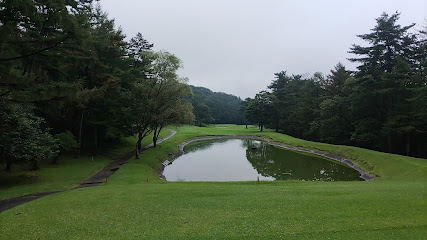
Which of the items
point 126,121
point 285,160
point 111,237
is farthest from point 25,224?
point 285,160

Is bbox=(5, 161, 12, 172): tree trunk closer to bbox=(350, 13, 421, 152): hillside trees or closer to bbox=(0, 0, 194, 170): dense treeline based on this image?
bbox=(0, 0, 194, 170): dense treeline

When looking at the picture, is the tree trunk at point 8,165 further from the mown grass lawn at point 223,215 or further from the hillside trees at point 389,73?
the hillside trees at point 389,73

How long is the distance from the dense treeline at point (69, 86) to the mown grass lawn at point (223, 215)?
608cm

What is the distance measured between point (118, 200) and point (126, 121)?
2037 centimetres

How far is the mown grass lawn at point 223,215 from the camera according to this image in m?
9.09

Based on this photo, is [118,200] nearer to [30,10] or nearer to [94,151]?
[30,10]

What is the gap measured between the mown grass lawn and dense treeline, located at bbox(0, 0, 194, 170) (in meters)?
6.08

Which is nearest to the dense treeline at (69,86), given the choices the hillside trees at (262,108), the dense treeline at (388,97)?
the dense treeline at (388,97)

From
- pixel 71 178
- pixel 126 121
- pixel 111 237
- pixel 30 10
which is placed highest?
pixel 30 10

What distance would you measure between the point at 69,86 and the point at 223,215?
10283mm

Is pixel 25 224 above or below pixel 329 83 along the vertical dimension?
below

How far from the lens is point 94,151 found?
122 ft

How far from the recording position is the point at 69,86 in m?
14.3

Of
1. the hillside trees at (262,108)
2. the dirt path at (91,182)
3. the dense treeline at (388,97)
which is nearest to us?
the dirt path at (91,182)
